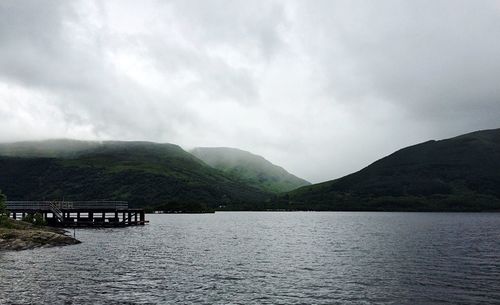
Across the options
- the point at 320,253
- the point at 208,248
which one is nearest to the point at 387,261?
the point at 320,253

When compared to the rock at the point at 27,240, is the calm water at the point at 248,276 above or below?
below

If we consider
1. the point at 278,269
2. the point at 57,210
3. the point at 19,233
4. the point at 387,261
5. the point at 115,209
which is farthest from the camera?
the point at 115,209

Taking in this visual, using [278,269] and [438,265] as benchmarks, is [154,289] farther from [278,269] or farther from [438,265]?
[438,265]

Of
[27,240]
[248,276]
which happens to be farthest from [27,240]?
[248,276]

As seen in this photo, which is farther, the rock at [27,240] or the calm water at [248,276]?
the rock at [27,240]

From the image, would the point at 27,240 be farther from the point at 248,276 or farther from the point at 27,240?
the point at 248,276

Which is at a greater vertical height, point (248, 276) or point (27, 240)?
point (27, 240)

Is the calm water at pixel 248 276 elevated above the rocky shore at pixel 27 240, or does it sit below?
below

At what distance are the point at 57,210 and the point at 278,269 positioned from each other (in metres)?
104

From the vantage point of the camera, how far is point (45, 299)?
127ft

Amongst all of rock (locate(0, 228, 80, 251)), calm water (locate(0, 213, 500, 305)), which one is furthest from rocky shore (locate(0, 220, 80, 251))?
calm water (locate(0, 213, 500, 305))

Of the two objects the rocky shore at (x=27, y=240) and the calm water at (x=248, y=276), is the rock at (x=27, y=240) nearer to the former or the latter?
the rocky shore at (x=27, y=240)

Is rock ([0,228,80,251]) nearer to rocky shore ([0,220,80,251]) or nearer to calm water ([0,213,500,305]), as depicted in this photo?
rocky shore ([0,220,80,251])

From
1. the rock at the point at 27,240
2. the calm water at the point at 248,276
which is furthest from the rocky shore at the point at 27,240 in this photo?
the calm water at the point at 248,276
